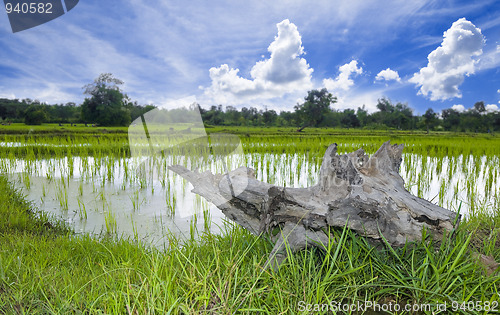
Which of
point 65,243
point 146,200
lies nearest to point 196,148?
point 146,200

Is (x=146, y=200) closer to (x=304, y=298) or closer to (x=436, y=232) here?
(x=304, y=298)

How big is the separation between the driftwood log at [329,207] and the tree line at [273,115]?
1051 centimetres

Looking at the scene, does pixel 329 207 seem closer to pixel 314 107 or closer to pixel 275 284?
pixel 275 284

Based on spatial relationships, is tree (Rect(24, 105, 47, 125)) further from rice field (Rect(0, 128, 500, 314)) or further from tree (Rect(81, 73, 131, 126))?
rice field (Rect(0, 128, 500, 314))

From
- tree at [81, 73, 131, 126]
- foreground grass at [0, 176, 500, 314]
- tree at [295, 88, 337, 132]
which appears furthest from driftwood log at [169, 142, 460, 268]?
tree at [295, 88, 337, 132]

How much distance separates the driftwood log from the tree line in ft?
34.5

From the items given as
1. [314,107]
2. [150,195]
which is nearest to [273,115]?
[314,107]

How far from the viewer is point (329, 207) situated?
1583 mm

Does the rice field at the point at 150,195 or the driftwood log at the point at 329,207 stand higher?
the driftwood log at the point at 329,207

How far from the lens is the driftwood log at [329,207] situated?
1555 millimetres

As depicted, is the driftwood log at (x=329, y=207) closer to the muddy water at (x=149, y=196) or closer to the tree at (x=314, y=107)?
the muddy water at (x=149, y=196)

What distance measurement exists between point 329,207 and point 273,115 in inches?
1711

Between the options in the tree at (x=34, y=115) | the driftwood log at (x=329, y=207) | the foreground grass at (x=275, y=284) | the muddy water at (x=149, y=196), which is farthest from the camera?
the tree at (x=34, y=115)

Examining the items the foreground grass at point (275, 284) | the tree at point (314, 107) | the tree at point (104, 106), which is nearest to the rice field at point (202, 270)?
the foreground grass at point (275, 284)
